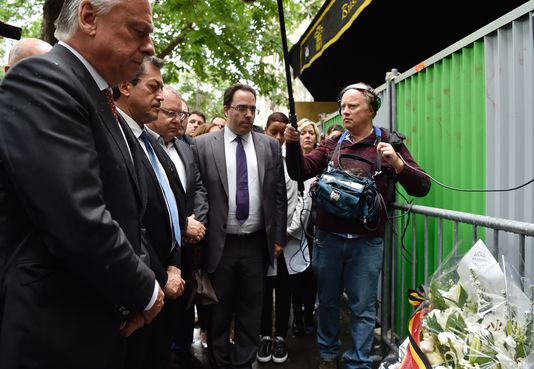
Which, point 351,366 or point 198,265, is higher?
point 198,265

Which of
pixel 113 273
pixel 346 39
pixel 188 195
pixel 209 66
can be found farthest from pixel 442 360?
pixel 209 66

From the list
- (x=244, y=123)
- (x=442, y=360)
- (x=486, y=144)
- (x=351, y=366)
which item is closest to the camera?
(x=442, y=360)

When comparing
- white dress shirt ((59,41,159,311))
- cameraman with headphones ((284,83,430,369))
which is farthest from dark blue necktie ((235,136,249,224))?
white dress shirt ((59,41,159,311))

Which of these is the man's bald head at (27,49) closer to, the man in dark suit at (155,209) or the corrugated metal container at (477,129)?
the man in dark suit at (155,209)

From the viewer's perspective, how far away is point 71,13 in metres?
1.63

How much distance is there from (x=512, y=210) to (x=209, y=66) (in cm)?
950

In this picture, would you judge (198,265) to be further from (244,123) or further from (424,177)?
(424,177)

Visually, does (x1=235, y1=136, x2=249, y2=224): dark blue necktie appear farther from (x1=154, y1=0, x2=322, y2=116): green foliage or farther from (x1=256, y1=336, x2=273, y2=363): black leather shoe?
(x1=154, y1=0, x2=322, y2=116): green foliage

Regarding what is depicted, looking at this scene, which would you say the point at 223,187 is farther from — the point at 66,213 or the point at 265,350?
the point at 66,213

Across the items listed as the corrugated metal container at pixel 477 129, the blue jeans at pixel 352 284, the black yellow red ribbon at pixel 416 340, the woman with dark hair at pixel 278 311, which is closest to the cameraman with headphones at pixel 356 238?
the blue jeans at pixel 352 284

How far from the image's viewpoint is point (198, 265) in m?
3.54

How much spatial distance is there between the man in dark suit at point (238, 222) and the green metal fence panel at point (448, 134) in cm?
111

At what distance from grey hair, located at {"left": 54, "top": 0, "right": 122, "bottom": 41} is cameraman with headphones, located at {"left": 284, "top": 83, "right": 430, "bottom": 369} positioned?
205cm

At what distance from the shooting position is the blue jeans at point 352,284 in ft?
11.2
